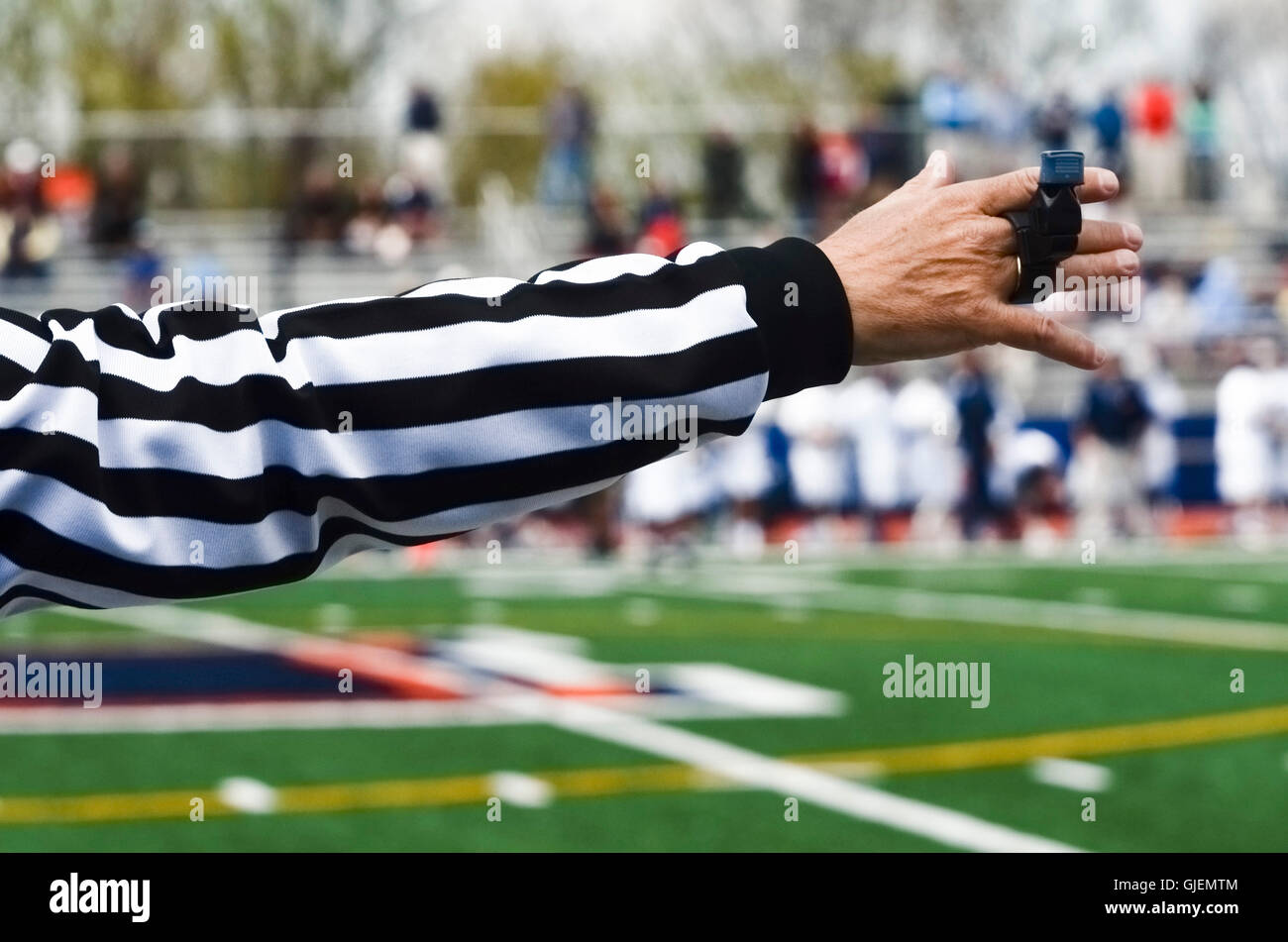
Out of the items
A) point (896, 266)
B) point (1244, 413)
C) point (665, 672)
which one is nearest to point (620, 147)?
point (1244, 413)

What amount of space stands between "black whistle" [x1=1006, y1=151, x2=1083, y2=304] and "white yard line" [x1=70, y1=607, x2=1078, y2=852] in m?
4.43

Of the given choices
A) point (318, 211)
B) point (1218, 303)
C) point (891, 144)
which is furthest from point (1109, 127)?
point (318, 211)

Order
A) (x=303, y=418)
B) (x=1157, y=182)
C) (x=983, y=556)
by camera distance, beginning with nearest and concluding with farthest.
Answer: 1. (x=303, y=418)
2. (x=983, y=556)
3. (x=1157, y=182)

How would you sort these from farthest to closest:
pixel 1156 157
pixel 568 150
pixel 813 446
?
pixel 1156 157 → pixel 568 150 → pixel 813 446

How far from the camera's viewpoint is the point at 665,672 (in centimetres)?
1054

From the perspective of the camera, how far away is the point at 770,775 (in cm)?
740

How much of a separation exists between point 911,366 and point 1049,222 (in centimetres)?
2349

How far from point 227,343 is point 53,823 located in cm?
543

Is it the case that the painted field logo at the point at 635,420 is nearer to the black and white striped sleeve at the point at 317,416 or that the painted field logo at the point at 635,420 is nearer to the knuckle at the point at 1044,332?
the black and white striped sleeve at the point at 317,416

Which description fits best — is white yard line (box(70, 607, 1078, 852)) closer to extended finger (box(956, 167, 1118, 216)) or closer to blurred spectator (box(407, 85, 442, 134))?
extended finger (box(956, 167, 1118, 216))

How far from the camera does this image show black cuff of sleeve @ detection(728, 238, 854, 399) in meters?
1.66

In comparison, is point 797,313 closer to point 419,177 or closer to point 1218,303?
point 1218,303

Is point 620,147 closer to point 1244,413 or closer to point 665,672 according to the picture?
point 1244,413

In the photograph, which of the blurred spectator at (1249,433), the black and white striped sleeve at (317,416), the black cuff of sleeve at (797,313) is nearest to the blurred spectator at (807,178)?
the blurred spectator at (1249,433)
